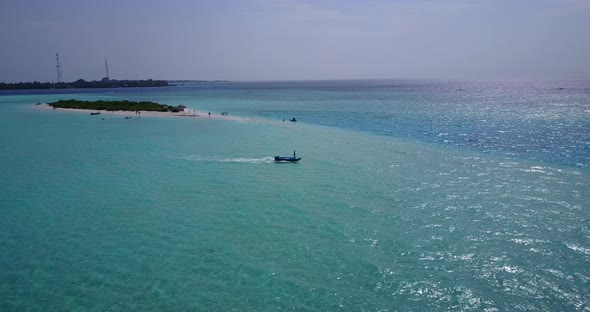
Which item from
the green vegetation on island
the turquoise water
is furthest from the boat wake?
the green vegetation on island

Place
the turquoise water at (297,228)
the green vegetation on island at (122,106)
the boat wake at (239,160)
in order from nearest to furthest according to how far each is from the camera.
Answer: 1. the turquoise water at (297,228)
2. the boat wake at (239,160)
3. the green vegetation on island at (122,106)

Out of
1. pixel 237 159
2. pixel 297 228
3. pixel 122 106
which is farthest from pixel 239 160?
pixel 122 106

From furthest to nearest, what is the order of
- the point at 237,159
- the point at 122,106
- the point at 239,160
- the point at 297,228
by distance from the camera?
Result: the point at 122,106 < the point at 237,159 < the point at 239,160 < the point at 297,228

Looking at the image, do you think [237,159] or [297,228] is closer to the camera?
[297,228]

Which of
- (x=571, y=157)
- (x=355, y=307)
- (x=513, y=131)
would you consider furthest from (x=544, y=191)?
(x=513, y=131)

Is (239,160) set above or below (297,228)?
above

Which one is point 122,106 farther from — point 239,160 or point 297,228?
point 297,228

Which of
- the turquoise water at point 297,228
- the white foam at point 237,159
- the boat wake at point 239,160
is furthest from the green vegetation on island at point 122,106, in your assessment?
the boat wake at point 239,160

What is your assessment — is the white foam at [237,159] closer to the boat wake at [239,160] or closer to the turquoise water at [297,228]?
the boat wake at [239,160]
